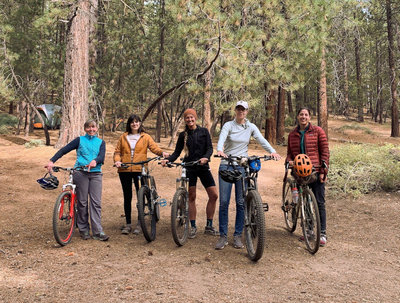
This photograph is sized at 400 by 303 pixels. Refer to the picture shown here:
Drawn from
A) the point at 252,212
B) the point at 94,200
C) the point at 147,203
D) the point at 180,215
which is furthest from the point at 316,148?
the point at 94,200

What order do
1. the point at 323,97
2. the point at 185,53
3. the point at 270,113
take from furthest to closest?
the point at 323,97, the point at 270,113, the point at 185,53

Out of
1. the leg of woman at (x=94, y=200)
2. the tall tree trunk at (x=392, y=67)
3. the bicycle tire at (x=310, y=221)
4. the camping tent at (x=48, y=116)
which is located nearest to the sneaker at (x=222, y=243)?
the bicycle tire at (x=310, y=221)

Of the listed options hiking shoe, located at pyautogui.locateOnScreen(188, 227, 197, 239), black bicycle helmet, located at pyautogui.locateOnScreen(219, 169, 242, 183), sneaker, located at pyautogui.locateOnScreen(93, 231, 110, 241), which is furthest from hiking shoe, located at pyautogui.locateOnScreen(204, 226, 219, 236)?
sneaker, located at pyautogui.locateOnScreen(93, 231, 110, 241)

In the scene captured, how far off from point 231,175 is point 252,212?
21.9 inches

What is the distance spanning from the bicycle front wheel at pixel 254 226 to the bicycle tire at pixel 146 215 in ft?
4.53

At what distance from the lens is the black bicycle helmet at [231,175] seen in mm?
5093

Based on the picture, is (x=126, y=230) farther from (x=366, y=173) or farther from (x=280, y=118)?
(x=280, y=118)

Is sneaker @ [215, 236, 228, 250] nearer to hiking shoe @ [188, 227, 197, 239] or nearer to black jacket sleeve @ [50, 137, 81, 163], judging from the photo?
hiking shoe @ [188, 227, 197, 239]

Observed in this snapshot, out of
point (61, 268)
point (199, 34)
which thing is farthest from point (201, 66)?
point (61, 268)

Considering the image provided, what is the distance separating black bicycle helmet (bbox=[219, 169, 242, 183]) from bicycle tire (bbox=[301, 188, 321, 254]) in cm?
98

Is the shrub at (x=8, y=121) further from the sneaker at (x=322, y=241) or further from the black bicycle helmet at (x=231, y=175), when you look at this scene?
the sneaker at (x=322, y=241)

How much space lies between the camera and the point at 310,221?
525 cm

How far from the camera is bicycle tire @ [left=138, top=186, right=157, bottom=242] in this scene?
528 centimetres

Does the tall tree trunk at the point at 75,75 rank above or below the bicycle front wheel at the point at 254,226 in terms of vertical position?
above
